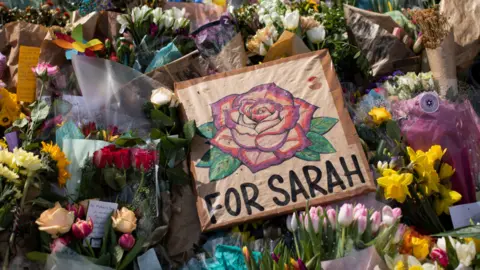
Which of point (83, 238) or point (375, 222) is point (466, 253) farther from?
point (83, 238)

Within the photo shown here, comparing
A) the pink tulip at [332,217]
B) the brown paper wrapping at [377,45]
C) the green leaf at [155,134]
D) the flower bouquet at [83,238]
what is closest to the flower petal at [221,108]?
the green leaf at [155,134]

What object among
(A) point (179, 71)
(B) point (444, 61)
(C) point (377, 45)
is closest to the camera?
(A) point (179, 71)

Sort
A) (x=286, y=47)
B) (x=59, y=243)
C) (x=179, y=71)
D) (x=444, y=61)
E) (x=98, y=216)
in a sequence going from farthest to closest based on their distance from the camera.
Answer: (x=444, y=61) < (x=286, y=47) < (x=179, y=71) < (x=98, y=216) < (x=59, y=243)

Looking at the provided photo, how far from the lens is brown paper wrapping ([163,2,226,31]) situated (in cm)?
306

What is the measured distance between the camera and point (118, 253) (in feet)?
6.14

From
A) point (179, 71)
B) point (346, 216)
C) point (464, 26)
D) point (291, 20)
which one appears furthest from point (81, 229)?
point (464, 26)

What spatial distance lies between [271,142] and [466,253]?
31.9 inches

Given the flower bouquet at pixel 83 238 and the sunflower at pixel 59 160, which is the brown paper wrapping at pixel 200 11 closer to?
the sunflower at pixel 59 160

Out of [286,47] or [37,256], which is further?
[286,47]

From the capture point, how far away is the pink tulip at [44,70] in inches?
94.1

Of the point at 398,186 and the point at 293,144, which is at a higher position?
the point at 293,144

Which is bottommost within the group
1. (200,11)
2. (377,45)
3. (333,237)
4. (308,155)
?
(333,237)

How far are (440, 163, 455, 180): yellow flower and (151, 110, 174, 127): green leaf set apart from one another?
1.01 m

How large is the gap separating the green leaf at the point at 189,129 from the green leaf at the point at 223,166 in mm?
133
